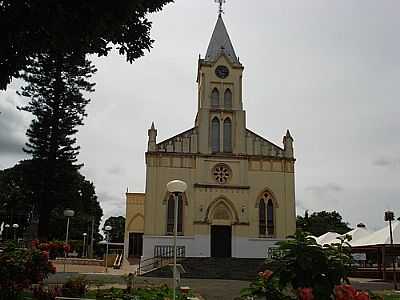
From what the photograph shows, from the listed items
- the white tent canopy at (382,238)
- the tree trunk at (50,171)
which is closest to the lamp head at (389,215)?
the white tent canopy at (382,238)

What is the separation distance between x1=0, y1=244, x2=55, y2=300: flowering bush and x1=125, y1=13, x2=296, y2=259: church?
70.8 ft

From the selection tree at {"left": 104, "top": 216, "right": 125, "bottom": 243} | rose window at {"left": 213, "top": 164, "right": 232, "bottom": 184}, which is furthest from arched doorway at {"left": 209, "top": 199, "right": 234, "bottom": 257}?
tree at {"left": 104, "top": 216, "right": 125, "bottom": 243}

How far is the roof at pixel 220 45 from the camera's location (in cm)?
3753

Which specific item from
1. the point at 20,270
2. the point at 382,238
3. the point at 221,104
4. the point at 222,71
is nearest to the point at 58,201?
the point at 221,104

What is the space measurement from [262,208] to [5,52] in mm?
27759

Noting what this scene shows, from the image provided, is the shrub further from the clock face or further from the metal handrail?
the clock face

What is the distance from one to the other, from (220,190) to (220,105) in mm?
6069

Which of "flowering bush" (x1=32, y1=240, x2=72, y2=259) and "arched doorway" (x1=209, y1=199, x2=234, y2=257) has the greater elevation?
"arched doorway" (x1=209, y1=199, x2=234, y2=257)

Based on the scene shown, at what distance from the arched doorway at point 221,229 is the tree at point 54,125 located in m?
9.52

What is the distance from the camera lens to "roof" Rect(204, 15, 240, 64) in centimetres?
3753

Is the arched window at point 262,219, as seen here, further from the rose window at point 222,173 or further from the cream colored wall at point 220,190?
the rose window at point 222,173

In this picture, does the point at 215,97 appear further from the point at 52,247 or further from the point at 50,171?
the point at 52,247

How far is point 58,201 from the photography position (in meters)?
30.9

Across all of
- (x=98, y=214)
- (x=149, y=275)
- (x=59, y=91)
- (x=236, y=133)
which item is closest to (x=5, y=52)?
(x=149, y=275)
